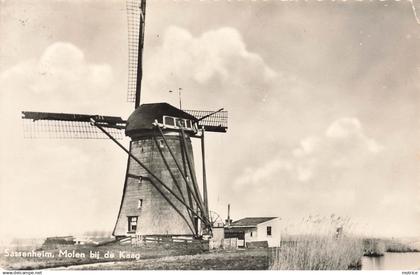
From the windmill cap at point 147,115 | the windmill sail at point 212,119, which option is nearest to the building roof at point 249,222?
the windmill sail at point 212,119

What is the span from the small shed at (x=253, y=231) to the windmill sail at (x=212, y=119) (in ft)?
20.2

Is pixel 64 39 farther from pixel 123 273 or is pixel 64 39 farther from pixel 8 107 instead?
pixel 123 273

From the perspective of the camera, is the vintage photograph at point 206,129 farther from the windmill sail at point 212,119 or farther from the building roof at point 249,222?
the building roof at point 249,222

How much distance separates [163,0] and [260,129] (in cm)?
432

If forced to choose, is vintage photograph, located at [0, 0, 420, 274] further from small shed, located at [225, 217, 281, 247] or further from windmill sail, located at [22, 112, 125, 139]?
small shed, located at [225, 217, 281, 247]

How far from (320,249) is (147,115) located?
6.05m

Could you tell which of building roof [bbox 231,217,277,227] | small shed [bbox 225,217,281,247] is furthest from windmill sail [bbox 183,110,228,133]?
building roof [bbox 231,217,277,227]

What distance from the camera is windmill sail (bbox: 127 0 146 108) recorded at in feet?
55.2

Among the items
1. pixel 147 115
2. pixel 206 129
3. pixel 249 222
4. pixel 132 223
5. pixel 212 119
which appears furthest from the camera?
pixel 249 222

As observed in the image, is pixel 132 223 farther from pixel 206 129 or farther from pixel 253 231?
pixel 253 231

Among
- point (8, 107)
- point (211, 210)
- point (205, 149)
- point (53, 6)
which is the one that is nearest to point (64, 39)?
point (53, 6)

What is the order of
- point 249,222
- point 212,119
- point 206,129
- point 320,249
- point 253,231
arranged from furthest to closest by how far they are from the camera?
point 249,222 → point 253,231 → point 206,129 → point 212,119 → point 320,249

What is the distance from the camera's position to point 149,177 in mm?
18281

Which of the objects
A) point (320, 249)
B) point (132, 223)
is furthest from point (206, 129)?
point (320, 249)
